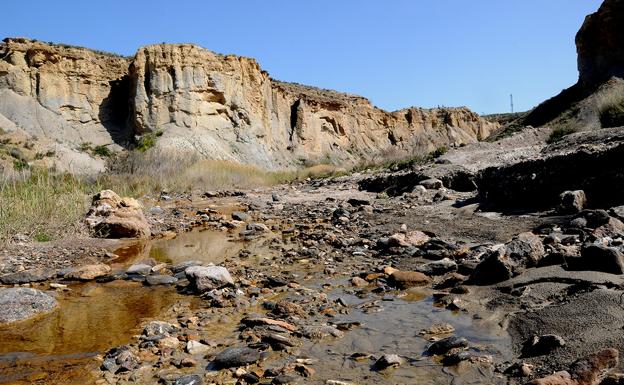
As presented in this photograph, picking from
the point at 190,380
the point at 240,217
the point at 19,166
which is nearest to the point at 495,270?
the point at 190,380

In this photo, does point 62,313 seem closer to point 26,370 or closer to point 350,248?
point 26,370

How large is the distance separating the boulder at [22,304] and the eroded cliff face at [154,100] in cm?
1995

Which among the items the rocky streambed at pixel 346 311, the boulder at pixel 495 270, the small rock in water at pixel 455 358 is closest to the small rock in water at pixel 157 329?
the rocky streambed at pixel 346 311

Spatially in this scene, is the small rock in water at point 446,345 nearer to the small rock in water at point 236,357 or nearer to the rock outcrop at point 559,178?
the small rock in water at point 236,357

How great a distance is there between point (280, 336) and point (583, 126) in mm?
13724

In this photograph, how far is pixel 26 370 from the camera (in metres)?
2.85

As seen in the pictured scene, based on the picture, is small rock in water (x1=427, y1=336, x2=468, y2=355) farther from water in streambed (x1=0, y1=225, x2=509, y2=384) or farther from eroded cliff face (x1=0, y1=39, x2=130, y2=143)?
eroded cliff face (x1=0, y1=39, x2=130, y2=143)

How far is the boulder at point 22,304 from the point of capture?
3762 millimetres

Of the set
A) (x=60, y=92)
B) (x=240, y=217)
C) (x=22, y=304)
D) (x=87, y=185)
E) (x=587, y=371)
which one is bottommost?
(x=587, y=371)

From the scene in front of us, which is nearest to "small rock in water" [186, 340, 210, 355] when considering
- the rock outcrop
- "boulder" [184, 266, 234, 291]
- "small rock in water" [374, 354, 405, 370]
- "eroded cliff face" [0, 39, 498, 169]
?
"small rock in water" [374, 354, 405, 370]

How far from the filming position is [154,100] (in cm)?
2773

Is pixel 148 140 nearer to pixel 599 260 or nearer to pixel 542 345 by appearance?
pixel 599 260

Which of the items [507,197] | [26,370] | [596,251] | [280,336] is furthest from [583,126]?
[26,370]

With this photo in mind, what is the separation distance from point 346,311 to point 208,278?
1492mm
